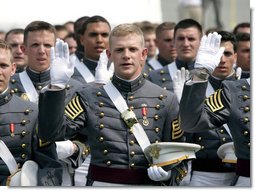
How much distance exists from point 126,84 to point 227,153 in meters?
1.35

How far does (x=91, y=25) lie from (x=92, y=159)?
3.11 m

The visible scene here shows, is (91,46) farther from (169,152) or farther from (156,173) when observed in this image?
(156,173)

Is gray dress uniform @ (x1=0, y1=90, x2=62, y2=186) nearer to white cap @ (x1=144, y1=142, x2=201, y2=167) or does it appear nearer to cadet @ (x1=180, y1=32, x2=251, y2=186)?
white cap @ (x1=144, y1=142, x2=201, y2=167)

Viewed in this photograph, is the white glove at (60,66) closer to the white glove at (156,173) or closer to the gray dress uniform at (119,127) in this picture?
the gray dress uniform at (119,127)

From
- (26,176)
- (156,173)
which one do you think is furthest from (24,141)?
(156,173)

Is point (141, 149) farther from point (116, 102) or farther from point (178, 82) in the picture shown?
point (178, 82)

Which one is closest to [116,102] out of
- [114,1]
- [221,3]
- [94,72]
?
[94,72]

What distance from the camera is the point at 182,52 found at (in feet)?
37.5

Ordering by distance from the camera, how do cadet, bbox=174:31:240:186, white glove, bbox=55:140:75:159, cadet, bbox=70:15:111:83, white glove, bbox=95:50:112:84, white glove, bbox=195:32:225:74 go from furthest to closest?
cadet, bbox=70:15:111:83
white glove, bbox=95:50:112:84
cadet, bbox=174:31:240:186
white glove, bbox=55:140:75:159
white glove, bbox=195:32:225:74

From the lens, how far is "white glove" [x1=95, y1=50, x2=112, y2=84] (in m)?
9.87

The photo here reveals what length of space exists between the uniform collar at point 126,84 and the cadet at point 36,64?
57.1 inches

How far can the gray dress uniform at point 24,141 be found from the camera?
8055 mm

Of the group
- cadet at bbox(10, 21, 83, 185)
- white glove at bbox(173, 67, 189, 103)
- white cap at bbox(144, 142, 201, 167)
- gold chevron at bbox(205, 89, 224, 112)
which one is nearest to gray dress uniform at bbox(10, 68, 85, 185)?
cadet at bbox(10, 21, 83, 185)

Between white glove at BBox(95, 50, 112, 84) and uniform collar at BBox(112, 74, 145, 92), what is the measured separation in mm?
1458
